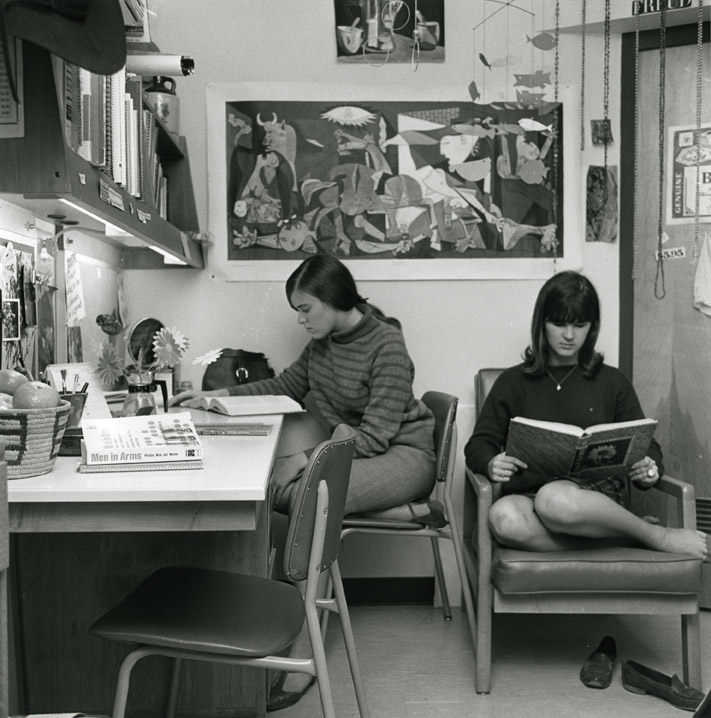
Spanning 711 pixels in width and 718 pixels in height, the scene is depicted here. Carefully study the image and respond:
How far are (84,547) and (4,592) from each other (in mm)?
1097

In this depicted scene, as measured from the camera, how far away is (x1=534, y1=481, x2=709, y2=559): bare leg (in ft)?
7.31

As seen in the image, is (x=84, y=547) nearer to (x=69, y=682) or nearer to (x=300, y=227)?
(x=69, y=682)

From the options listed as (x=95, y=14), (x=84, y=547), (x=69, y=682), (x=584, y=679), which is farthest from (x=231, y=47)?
(x=584, y=679)

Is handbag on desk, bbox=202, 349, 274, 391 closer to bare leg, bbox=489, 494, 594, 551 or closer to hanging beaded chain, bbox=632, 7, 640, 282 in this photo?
bare leg, bbox=489, 494, 594, 551

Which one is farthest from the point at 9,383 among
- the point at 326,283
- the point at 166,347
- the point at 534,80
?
the point at 534,80

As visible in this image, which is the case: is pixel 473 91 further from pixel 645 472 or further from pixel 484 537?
pixel 484 537

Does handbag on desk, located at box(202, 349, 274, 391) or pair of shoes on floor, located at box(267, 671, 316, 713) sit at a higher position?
handbag on desk, located at box(202, 349, 274, 391)

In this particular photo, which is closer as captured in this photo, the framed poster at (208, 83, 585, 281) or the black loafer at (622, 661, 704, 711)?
the black loafer at (622, 661, 704, 711)

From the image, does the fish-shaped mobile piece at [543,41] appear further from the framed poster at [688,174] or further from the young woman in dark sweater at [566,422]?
the young woman in dark sweater at [566,422]

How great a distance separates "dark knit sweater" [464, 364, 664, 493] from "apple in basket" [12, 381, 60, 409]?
4.36 feet

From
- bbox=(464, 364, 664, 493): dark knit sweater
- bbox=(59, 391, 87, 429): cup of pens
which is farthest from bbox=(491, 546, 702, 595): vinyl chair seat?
bbox=(59, 391, 87, 429): cup of pens

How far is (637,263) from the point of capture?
10.0 feet

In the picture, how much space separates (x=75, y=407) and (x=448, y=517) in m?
1.23

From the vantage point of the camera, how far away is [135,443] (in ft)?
5.20
